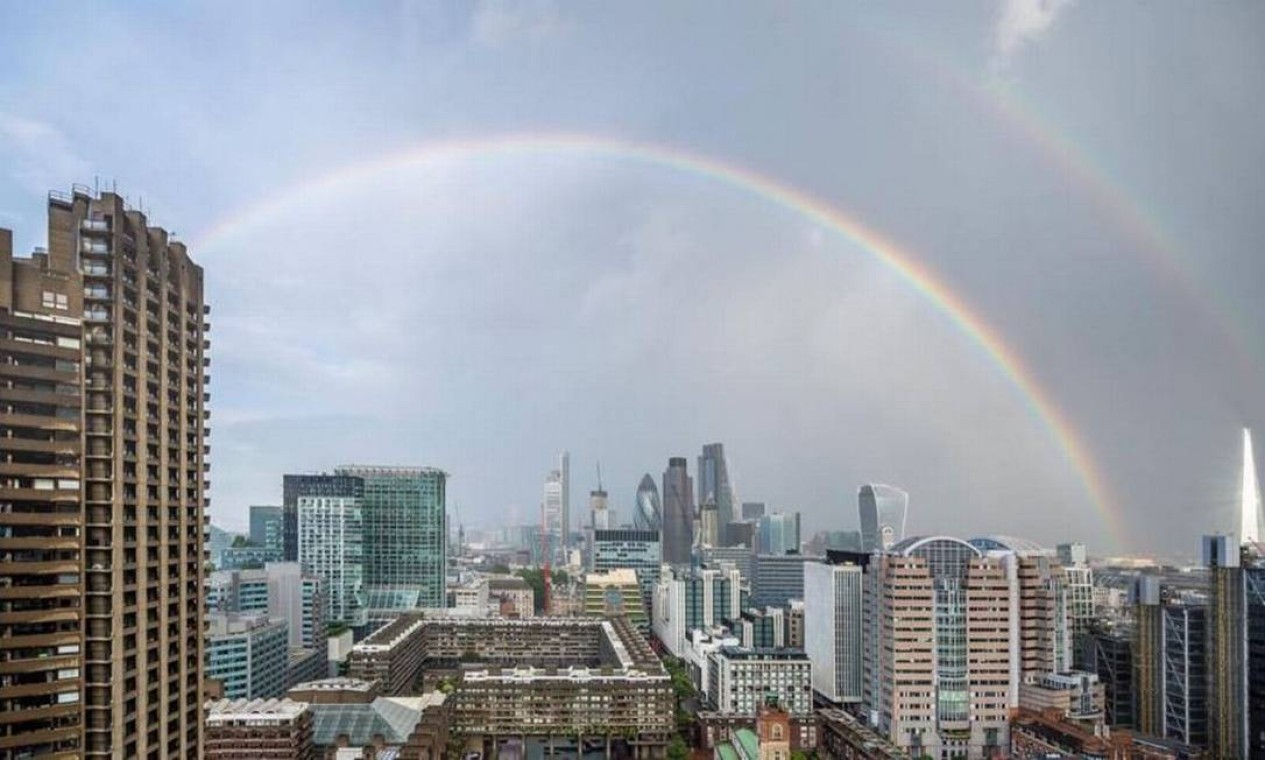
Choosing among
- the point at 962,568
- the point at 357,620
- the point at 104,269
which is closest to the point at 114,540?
the point at 104,269

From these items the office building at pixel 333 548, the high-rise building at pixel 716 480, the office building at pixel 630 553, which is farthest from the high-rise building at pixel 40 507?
the high-rise building at pixel 716 480

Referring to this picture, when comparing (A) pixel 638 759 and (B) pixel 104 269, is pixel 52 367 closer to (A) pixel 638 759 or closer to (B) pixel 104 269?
(B) pixel 104 269

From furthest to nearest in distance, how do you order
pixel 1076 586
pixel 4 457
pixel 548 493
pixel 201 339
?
pixel 548 493, pixel 1076 586, pixel 201 339, pixel 4 457

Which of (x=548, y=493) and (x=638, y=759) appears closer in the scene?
(x=638, y=759)

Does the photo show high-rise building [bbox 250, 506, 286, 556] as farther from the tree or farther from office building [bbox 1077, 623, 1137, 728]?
office building [bbox 1077, 623, 1137, 728]

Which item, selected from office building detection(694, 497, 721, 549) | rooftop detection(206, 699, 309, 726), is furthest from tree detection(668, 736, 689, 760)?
office building detection(694, 497, 721, 549)

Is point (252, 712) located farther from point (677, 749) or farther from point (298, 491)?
point (298, 491)
